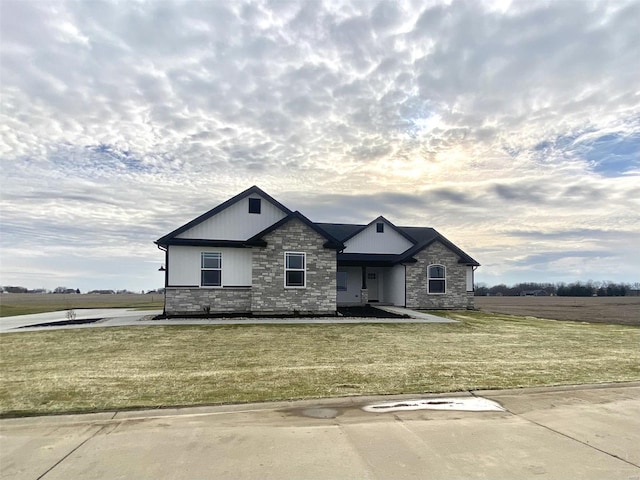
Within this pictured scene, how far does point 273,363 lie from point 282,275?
1096cm

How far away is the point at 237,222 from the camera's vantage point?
69.5ft

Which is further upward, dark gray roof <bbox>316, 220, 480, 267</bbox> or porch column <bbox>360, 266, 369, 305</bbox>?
dark gray roof <bbox>316, 220, 480, 267</bbox>

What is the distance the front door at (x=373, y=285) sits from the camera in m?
28.5

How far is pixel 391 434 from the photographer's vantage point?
5.14 metres

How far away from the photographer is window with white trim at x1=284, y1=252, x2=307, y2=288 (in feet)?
67.2

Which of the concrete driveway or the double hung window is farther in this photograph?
the double hung window

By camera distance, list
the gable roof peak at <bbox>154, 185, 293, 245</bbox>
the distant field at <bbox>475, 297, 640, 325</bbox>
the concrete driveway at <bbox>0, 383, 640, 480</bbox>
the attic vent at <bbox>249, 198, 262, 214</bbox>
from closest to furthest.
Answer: the concrete driveway at <bbox>0, 383, 640, 480</bbox>, the gable roof peak at <bbox>154, 185, 293, 245</bbox>, the attic vent at <bbox>249, 198, 262, 214</bbox>, the distant field at <bbox>475, 297, 640, 325</bbox>

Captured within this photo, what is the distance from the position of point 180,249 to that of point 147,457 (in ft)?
53.9

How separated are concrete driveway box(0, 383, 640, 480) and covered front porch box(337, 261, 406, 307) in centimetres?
1990

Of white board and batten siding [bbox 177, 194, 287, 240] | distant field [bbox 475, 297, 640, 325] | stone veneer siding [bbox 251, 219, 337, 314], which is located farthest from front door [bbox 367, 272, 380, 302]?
white board and batten siding [bbox 177, 194, 287, 240]

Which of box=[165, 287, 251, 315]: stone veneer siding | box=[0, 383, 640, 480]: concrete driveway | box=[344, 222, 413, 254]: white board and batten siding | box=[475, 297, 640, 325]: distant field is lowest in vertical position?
box=[475, 297, 640, 325]: distant field

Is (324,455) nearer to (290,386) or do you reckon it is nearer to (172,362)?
(290,386)

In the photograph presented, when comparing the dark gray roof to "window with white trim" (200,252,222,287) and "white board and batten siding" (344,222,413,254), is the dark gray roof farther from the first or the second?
"window with white trim" (200,252,222,287)

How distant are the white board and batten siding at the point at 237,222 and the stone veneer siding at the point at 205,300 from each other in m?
2.49
